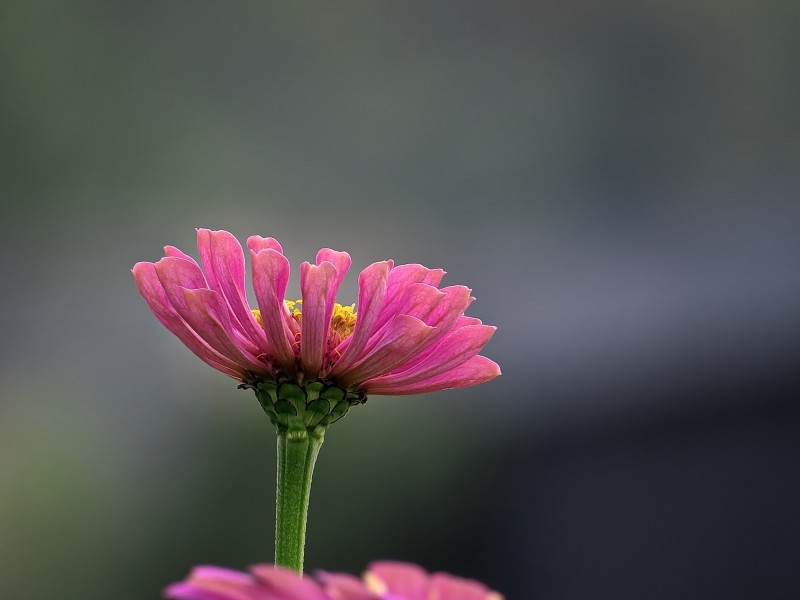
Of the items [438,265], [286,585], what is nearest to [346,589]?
[286,585]

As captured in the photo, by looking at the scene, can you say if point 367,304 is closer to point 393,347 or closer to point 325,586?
point 393,347

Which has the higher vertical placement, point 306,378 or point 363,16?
point 363,16

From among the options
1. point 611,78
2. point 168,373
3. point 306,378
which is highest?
point 611,78

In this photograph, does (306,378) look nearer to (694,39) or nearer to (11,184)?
(11,184)

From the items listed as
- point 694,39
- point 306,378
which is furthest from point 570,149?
point 306,378

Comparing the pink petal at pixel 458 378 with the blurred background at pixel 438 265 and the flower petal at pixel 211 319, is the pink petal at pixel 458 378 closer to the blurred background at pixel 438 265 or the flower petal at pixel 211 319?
the flower petal at pixel 211 319

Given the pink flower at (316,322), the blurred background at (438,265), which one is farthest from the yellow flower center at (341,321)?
the blurred background at (438,265)
